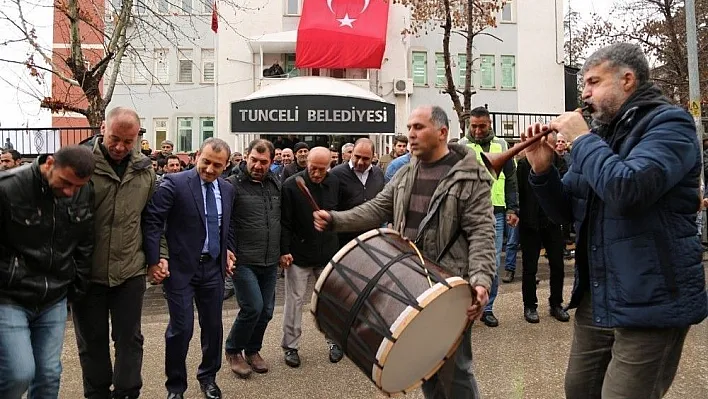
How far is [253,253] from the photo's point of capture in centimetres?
484

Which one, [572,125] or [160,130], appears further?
[160,130]

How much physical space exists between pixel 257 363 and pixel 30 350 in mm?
2020

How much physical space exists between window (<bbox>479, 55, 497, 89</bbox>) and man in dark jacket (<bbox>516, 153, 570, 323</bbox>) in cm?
1978

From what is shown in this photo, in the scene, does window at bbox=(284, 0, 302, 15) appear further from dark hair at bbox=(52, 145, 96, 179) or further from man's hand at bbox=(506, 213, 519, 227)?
dark hair at bbox=(52, 145, 96, 179)

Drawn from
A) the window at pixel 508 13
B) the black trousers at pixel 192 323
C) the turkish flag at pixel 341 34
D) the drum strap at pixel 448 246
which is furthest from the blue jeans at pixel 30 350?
the window at pixel 508 13

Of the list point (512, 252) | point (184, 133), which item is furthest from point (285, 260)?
point (184, 133)

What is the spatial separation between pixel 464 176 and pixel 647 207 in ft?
3.47

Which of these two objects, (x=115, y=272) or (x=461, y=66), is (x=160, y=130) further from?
(x=115, y=272)

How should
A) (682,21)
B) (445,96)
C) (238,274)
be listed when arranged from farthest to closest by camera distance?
(445,96)
(682,21)
(238,274)

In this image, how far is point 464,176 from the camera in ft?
10.3

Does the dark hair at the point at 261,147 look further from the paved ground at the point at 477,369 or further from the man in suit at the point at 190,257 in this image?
the paved ground at the point at 477,369

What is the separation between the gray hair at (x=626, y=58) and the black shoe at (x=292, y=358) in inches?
138

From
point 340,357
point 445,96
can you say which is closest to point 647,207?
point 340,357

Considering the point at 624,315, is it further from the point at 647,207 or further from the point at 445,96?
the point at 445,96
